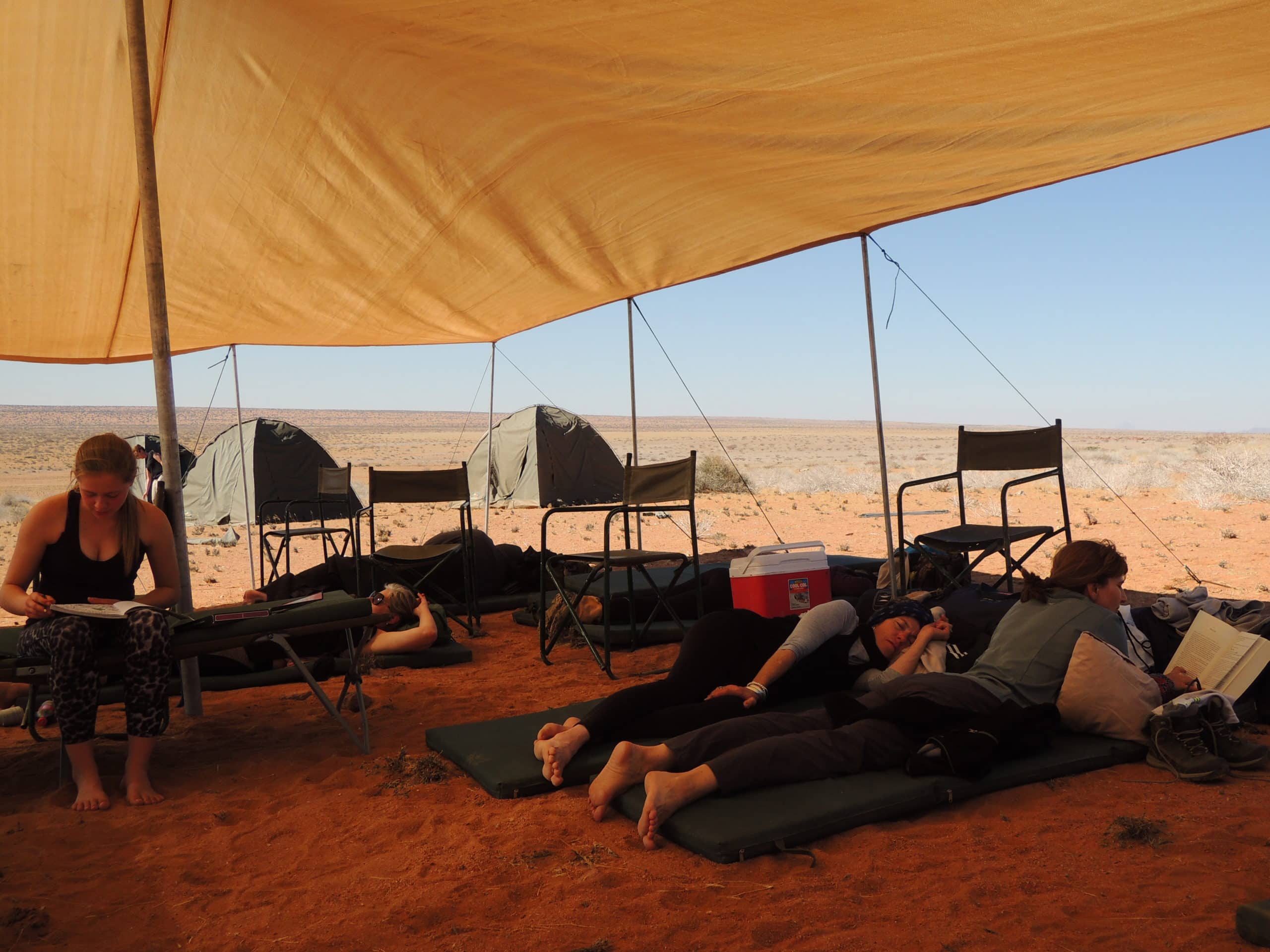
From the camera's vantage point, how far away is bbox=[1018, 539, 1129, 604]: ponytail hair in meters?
2.62

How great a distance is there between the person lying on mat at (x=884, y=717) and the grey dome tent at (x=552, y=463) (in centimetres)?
986

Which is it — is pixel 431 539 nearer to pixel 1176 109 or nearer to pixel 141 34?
pixel 141 34

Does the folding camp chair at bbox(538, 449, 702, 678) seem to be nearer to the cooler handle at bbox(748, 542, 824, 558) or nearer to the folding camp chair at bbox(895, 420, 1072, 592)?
the cooler handle at bbox(748, 542, 824, 558)

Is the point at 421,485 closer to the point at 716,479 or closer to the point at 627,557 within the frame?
the point at 627,557

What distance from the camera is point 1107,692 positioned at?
2576 mm

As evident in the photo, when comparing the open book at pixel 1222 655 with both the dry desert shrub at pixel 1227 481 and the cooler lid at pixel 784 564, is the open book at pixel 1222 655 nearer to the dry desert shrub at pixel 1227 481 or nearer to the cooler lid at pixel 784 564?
the cooler lid at pixel 784 564

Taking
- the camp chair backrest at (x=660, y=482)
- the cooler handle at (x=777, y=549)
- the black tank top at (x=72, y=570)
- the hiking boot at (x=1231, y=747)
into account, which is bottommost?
the hiking boot at (x=1231, y=747)

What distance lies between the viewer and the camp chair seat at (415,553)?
5.04 meters

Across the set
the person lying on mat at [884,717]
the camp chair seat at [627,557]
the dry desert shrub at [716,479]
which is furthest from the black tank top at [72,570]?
the dry desert shrub at [716,479]

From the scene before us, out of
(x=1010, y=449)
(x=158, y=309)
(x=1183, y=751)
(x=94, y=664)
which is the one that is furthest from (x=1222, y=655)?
(x=158, y=309)

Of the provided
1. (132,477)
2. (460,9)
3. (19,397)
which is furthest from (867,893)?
(19,397)

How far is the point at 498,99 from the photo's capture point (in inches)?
139

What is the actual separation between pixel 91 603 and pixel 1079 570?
280cm

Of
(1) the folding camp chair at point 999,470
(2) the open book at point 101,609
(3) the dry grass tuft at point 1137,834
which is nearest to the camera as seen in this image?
(3) the dry grass tuft at point 1137,834
